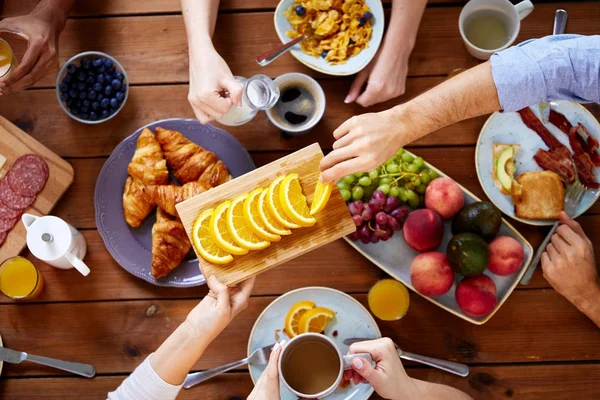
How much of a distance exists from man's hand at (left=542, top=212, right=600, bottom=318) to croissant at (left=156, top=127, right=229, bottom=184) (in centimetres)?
104

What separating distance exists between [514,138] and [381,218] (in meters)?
0.52

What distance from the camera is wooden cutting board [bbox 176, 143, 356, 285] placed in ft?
5.37

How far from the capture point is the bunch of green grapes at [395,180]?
176cm

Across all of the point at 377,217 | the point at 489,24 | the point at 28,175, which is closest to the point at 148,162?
the point at 28,175

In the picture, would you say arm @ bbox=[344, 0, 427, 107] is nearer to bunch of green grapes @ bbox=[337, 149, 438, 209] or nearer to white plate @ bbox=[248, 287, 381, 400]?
bunch of green grapes @ bbox=[337, 149, 438, 209]

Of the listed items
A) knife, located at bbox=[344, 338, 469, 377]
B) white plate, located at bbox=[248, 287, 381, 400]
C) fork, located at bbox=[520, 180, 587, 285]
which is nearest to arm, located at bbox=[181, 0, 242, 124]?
white plate, located at bbox=[248, 287, 381, 400]

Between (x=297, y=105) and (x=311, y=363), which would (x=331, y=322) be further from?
(x=297, y=105)

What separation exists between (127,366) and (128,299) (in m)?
0.21

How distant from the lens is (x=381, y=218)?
5.70 ft

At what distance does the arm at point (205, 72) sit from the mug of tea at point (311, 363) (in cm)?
72

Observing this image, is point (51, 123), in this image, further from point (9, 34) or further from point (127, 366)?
point (127, 366)

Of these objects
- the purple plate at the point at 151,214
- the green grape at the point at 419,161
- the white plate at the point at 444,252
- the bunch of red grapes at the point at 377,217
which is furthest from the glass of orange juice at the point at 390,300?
the purple plate at the point at 151,214

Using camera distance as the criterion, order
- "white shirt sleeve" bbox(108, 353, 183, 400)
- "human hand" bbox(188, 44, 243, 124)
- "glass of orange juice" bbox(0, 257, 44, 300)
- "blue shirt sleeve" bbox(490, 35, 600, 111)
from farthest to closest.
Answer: "glass of orange juice" bbox(0, 257, 44, 300) < "human hand" bbox(188, 44, 243, 124) < "white shirt sleeve" bbox(108, 353, 183, 400) < "blue shirt sleeve" bbox(490, 35, 600, 111)

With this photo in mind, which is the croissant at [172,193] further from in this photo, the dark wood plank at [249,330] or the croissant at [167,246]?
the dark wood plank at [249,330]
